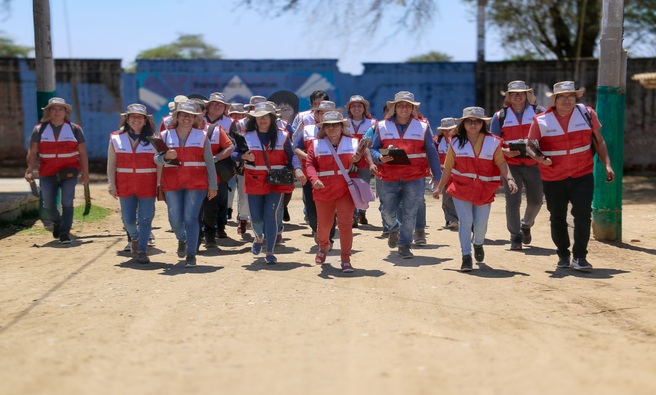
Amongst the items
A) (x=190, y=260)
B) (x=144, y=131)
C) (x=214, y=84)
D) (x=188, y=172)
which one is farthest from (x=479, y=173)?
(x=214, y=84)

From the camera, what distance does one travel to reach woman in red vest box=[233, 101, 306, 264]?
414 inches

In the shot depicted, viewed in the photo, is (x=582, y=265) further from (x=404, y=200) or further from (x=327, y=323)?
(x=327, y=323)

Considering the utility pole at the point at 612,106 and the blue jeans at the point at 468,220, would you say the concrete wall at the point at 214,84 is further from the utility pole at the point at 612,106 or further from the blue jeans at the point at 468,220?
the blue jeans at the point at 468,220

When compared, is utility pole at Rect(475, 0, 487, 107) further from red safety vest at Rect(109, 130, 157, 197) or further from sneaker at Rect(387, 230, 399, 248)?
red safety vest at Rect(109, 130, 157, 197)

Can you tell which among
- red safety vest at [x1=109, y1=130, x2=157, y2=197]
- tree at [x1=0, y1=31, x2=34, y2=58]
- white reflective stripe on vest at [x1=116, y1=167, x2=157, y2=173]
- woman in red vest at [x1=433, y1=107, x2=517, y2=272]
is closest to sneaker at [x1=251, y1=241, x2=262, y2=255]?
red safety vest at [x1=109, y1=130, x2=157, y2=197]

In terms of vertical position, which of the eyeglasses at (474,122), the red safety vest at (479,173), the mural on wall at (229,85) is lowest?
the red safety vest at (479,173)

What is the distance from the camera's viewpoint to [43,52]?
14781mm

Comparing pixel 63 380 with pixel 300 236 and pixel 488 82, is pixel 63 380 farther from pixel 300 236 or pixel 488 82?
pixel 488 82

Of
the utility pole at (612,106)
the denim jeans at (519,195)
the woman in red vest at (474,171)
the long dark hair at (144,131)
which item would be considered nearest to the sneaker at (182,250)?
the long dark hair at (144,131)

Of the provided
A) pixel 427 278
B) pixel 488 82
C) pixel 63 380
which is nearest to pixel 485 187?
pixel 427 278

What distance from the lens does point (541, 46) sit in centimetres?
2927

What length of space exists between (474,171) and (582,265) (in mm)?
1475

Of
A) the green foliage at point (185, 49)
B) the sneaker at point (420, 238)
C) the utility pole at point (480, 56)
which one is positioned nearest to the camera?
the sneaker at point (420, 238)

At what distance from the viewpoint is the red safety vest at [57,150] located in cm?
1252
